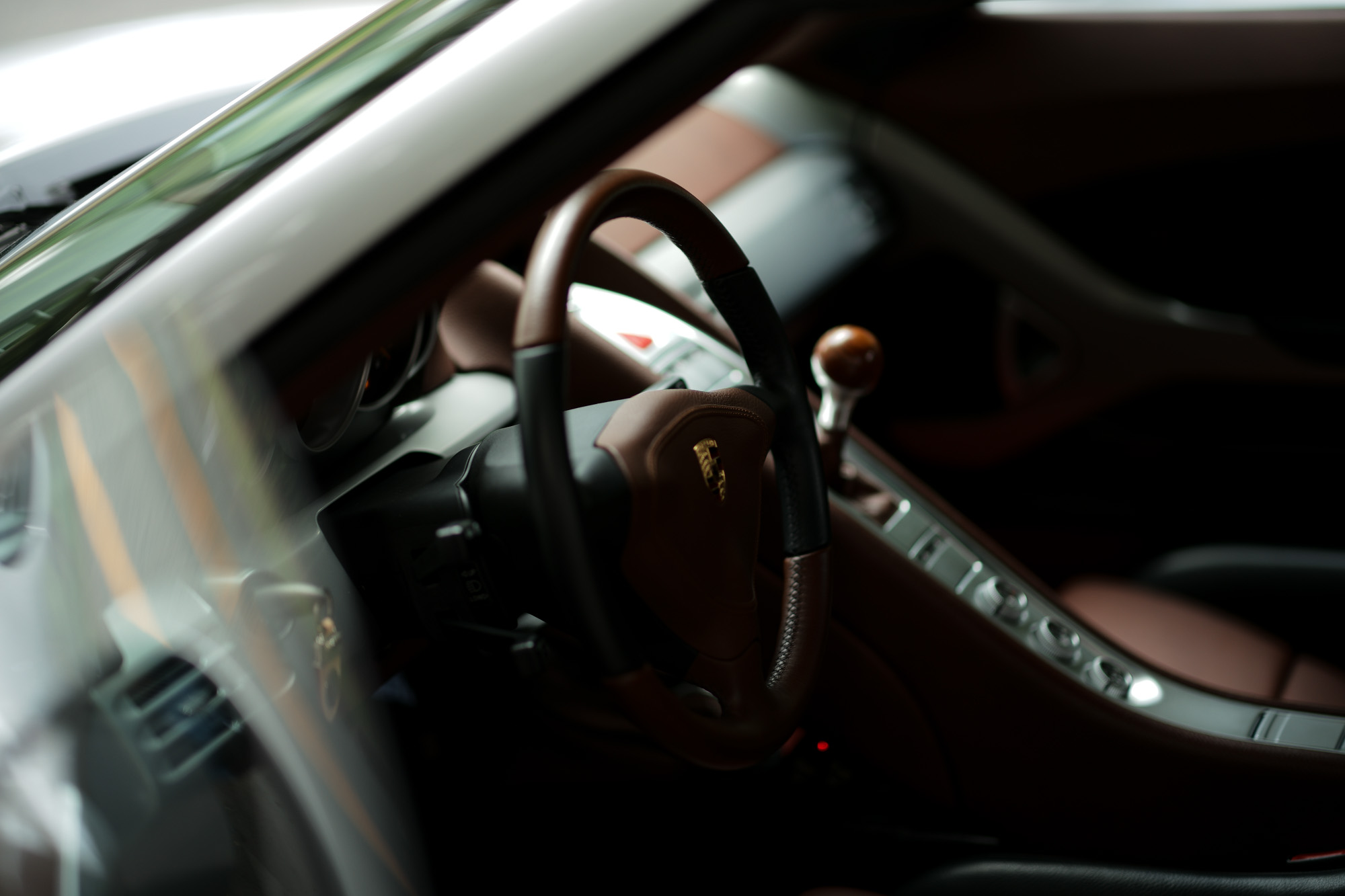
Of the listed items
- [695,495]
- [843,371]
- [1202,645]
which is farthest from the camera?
[1202,645]

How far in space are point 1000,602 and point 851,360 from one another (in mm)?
334

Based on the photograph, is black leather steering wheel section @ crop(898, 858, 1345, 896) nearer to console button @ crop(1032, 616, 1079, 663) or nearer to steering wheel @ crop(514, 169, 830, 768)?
console button @ crop(1032, 616, 1079, 663)

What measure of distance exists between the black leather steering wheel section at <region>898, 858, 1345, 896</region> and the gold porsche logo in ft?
1.75

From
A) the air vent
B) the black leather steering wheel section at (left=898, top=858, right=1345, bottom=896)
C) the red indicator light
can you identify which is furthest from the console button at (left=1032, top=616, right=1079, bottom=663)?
the air vent

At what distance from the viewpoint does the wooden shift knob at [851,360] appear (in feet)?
3.81

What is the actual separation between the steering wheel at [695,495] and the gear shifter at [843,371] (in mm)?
222

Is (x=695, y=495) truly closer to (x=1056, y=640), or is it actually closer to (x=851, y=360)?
(x=851, y=360)

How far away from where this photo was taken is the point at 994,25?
1817mm

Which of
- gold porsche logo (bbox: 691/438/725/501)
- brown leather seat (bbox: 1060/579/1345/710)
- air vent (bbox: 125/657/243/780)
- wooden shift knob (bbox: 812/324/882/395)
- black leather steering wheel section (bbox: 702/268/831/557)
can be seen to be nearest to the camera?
air vent (bbox: 125/657/243/780)

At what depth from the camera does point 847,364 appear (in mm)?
1159

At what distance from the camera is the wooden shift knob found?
3.81 ft

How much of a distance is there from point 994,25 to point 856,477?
969 mm

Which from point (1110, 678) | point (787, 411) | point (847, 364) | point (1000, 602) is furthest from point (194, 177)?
point (1110, 678)

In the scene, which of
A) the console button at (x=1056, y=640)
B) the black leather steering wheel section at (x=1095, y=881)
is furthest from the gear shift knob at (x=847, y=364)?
the black leather steering wheel section at (x=1095, y=881)
